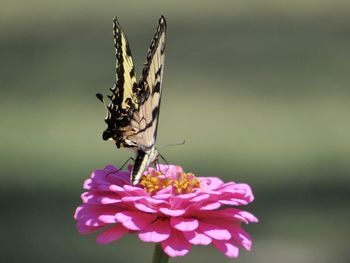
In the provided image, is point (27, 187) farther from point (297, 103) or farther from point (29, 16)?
point (29, 16)

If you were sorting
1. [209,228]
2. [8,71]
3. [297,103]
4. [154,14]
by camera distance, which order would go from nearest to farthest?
1. [209,228]
2. [297,103]
3. [8,71]
4. [154,14]

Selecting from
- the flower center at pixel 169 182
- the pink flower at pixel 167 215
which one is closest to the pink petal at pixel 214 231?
the pink flower at pixel 167 215

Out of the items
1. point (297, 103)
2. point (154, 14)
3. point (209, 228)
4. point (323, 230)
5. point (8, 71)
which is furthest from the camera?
point (154, 14)

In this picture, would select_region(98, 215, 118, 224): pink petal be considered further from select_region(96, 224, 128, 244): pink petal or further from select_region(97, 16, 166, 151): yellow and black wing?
select_region(97, 16, 166, 151): yellow and black wing

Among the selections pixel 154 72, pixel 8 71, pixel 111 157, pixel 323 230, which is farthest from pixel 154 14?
pixel 154 72

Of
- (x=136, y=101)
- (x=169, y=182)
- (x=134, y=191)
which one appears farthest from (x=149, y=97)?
(x=134, y=191)

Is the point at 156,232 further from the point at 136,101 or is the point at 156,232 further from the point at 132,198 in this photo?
the point at 136,101
